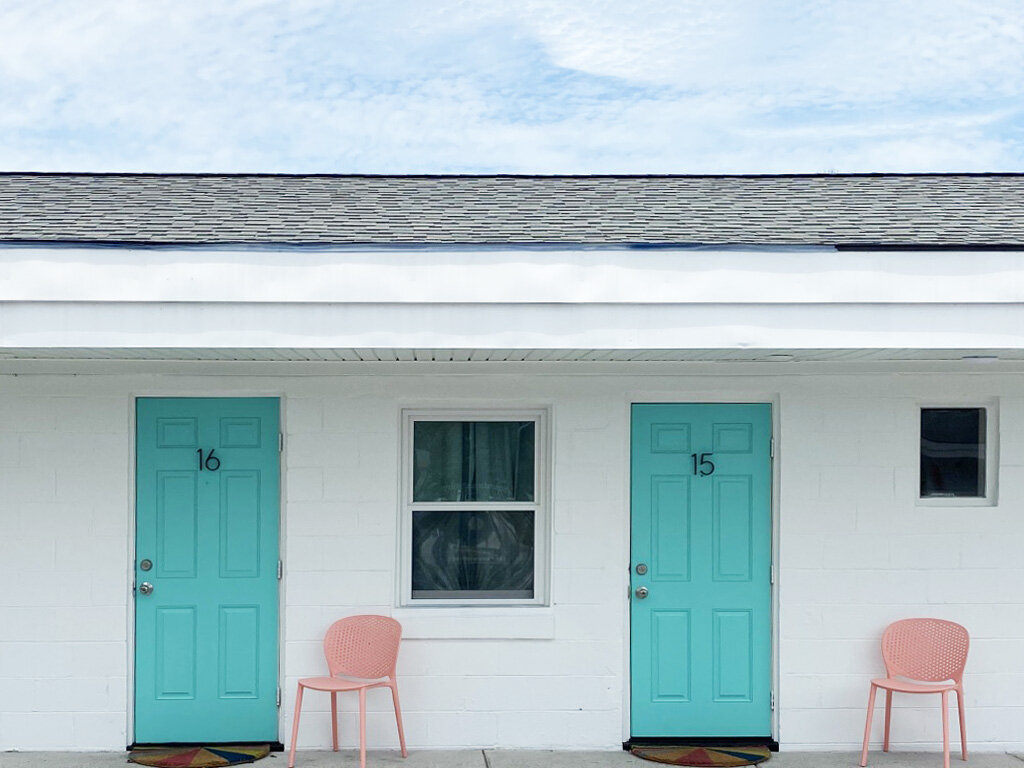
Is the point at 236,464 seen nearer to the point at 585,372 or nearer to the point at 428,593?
the point at 428,593

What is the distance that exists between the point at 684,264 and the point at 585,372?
4.43ft

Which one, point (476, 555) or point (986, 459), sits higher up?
point (986, 459)

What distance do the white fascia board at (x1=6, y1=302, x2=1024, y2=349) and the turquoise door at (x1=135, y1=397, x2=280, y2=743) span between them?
133 centimetres

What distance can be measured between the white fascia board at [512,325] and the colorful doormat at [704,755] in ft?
8.39

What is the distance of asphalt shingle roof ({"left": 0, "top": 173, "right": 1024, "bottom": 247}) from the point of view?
17.7ft

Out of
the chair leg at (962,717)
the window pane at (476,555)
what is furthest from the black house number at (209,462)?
the chair leg at (962,717)

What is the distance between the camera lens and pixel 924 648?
604cm

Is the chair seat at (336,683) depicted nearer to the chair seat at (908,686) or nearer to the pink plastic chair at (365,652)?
the pink plastic chair at (365,652)

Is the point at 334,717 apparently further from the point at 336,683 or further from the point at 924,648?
the point at 924,648

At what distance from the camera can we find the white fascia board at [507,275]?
4.81 metres

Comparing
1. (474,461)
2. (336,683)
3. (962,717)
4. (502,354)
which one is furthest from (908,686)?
(336,683)

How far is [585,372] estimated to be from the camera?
20.0 ft

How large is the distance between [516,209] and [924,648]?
3.64 metres

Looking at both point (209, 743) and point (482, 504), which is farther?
point (482, 504)
